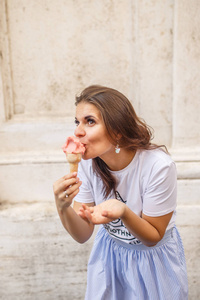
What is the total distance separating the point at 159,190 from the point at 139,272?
1.73 ft

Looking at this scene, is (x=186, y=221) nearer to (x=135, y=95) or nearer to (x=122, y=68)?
(x=135, y=95)

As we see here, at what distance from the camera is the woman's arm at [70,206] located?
1.47 metres

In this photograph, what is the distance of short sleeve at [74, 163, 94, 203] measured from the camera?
6.09 ft

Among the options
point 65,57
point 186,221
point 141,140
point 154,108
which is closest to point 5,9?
point 65,57

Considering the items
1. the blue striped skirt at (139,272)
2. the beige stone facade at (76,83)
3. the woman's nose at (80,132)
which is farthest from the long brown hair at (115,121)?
the beige stone facade at (76,83)

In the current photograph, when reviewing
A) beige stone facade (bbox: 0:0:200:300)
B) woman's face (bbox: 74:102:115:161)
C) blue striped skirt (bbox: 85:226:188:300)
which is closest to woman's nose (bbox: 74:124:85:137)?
woman's face (bbox: 74:102:115:161)

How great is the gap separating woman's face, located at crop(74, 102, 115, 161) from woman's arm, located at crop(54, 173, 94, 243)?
0.17 m

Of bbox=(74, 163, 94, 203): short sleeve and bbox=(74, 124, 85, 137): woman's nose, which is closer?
bbox=(74, 124, 85, 137): woman's nose

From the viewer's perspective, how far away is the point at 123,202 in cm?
178

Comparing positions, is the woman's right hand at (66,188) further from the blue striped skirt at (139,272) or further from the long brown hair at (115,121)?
the blue striped skirt at (139,272)

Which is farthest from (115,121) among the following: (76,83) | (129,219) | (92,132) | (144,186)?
(76,83)

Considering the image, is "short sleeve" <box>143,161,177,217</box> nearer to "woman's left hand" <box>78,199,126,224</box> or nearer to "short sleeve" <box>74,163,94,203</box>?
"woman's left hand" <box>78,199,126,224</box>

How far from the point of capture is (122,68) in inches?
108

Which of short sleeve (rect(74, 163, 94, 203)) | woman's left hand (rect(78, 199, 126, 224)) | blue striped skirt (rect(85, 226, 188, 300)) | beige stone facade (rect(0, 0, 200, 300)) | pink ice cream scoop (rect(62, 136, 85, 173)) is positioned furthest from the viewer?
beige stone facade (rect(0, 0, 200, 300))
